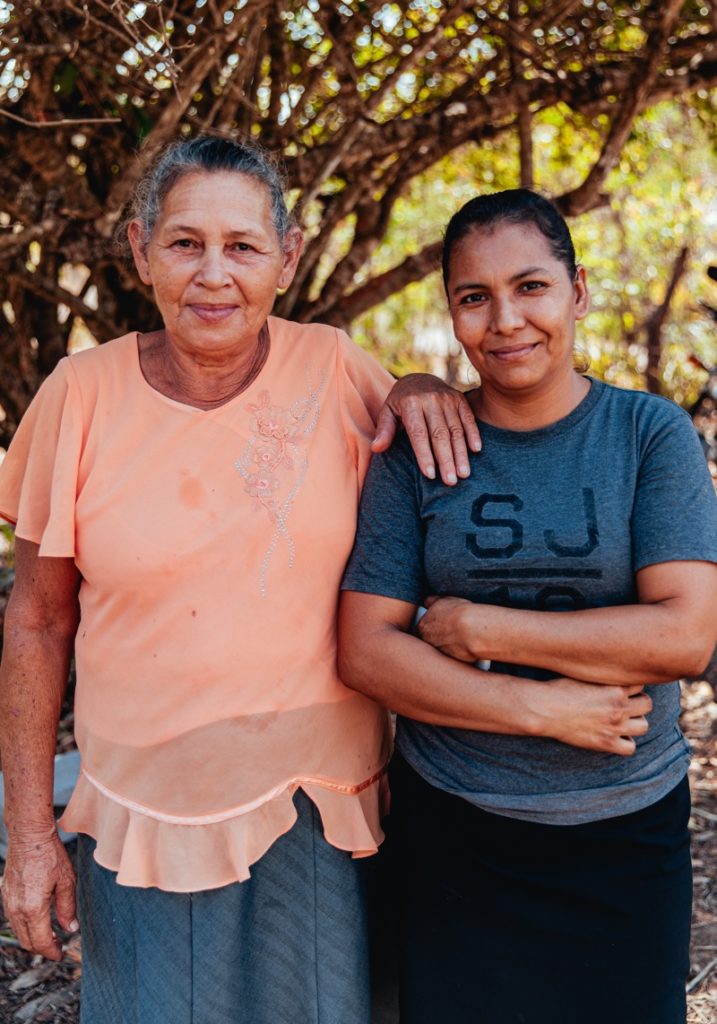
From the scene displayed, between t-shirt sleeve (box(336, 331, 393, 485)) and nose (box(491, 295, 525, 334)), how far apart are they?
14.1 inches

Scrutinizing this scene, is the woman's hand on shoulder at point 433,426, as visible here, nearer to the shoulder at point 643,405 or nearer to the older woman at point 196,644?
the older woman at point 196,644

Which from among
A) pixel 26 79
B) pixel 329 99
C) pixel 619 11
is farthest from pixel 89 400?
pixel 619 11

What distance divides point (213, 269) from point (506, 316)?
57 cm

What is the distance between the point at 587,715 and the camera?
1.98m

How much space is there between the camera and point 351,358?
7.70 ft

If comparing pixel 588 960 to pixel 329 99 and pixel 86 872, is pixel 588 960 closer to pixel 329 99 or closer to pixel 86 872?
pixel 86 872

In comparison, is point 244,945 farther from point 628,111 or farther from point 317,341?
point 628,111

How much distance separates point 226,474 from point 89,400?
31cm

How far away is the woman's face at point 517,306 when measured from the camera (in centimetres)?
211

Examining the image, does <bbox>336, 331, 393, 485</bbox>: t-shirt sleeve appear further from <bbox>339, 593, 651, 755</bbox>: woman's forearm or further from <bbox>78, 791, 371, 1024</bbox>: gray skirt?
<bbox>78, 791, 371, 1024</bbox>: gray skirt

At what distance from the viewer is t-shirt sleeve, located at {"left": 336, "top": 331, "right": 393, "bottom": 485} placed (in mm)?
2281

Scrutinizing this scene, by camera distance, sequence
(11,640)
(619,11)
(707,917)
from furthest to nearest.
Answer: (619,11), (707,917), (11,640)
